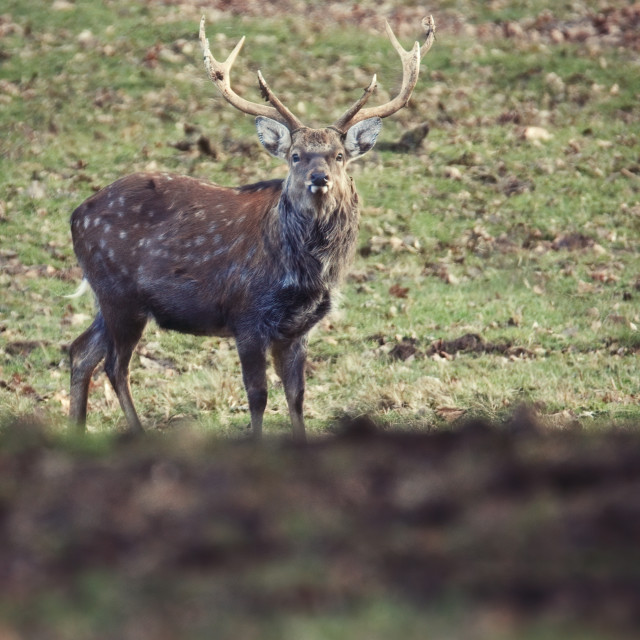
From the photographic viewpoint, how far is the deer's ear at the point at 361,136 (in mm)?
8391

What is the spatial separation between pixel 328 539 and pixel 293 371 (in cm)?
440

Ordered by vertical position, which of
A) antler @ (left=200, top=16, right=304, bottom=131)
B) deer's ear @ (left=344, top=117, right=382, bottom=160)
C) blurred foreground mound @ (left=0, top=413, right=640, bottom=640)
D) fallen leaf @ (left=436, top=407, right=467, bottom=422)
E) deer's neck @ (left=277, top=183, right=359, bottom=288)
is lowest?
fallen leaf @ (left=436, top=407, right=467, bottom=422)

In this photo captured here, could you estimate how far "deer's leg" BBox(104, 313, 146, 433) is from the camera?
8500 millimetres

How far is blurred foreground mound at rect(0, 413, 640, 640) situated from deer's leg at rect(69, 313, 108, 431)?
3.51 meters

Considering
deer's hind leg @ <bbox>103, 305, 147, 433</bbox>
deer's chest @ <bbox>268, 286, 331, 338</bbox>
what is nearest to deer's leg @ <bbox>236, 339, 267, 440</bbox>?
deer's chest @ <bbox>268, 286, 331, 338</bbox>

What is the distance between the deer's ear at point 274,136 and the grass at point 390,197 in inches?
77.0

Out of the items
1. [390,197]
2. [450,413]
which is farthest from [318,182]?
[390,197]

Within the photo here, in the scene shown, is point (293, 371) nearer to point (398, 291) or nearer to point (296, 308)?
point (296, 308)

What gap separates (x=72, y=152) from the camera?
47.7 feet

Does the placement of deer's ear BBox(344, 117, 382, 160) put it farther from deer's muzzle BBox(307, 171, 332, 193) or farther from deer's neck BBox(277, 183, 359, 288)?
deer's muzzle BBox(307, 171, 332, 193)

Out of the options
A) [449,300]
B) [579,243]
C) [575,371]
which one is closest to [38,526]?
[575,371]

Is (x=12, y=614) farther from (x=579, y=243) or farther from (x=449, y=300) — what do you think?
(x=579, y=243)

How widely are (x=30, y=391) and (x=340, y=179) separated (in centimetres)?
309

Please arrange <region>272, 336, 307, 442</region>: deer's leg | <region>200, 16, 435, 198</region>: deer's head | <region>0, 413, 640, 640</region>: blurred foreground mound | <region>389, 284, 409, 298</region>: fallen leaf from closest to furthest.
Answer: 1. <region>0, 413, 640, 640</region>: blurred foreground mound
2. <region>200, 16, 435, 198</region>: deer's head
3. <region>272, 336, 307, 442</region>: deer's leg
4. <region>389, 284, 409, 298</region>: fallen leaf
